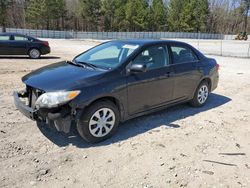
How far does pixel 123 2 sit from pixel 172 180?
212ft

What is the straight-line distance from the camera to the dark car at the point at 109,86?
4.07m

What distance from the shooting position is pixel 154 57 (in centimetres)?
522

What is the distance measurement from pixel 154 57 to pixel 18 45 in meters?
11.5

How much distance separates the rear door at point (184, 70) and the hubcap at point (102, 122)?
172cm

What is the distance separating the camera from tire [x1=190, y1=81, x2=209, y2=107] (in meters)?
6.34

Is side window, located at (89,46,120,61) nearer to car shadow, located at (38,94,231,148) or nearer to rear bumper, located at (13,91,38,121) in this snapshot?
car shadow, located at (38,94,231,148)

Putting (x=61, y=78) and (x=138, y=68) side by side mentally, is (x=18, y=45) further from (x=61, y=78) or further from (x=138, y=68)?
(x=138, y=68)

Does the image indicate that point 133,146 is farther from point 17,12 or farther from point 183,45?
point 17,12

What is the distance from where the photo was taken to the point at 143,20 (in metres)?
64.6

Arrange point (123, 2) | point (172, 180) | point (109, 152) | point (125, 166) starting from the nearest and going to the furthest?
point (172, 180), point (125, 166), point (109, 152), point (123, 2)

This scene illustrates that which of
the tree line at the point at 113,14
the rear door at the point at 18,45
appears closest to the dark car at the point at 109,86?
the rear door at the point at 18,45

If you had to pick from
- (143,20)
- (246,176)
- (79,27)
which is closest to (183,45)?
(246,176)

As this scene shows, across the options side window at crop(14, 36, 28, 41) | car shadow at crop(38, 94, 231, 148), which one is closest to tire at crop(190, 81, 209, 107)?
car shadow at crop(38, 94, 231, 148)

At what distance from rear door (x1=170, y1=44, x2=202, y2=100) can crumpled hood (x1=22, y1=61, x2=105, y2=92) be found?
182cm
